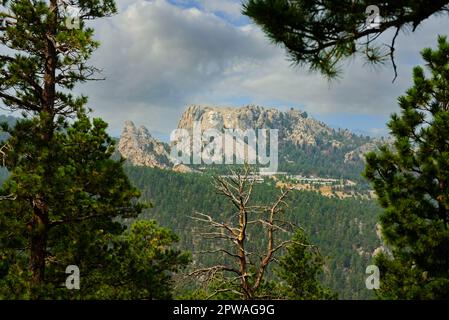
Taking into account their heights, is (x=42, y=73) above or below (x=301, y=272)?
above

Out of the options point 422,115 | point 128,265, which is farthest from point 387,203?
point 128,265

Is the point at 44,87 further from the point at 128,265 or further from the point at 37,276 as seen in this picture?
the point at 128,265

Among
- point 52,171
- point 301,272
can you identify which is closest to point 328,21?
point 52,171

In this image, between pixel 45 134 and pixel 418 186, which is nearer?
pixel 45 134

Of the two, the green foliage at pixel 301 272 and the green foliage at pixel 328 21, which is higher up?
the green foliage at pixel 328 21

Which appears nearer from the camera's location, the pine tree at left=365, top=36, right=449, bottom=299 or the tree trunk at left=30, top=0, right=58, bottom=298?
the tree trunk at left=30, top=0, right=58, bottom=298

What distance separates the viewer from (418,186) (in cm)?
1248

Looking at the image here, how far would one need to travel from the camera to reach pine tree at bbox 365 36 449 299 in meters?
11.8

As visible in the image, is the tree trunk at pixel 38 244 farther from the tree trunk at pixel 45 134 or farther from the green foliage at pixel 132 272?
the green foliage at pixel 132 272

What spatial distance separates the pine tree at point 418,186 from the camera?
1181cm
